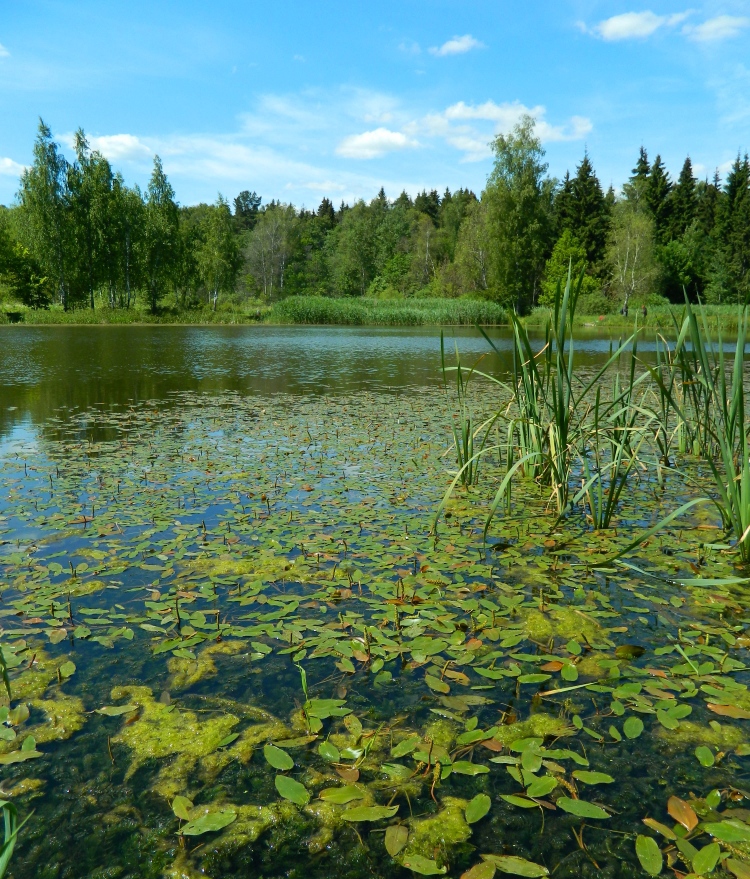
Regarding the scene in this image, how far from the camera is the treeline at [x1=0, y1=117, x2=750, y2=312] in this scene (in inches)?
1342

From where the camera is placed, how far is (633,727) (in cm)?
189

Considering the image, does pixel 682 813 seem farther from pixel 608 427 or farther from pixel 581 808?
pixel 608 427

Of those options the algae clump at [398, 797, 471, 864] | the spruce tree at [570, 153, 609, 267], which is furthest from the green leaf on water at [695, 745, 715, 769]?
the spruce tree at [570, 153, 609, 267]

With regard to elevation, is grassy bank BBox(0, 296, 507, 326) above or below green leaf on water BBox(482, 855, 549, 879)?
above

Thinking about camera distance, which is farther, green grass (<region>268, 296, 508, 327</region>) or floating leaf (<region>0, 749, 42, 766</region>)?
green grass (<region>268, 296, 508, 327</region>)

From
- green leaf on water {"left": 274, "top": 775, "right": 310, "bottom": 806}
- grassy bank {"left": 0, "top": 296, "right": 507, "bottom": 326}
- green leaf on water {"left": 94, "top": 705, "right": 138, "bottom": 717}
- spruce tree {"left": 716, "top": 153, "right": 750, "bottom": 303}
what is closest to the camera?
green leaf on water {"left": 274, "top": 775, "right": 310, "bottom": 806}

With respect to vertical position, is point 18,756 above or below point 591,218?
below

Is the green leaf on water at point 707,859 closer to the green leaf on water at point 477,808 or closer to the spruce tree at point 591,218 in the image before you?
the green leaf on water at point 477,808

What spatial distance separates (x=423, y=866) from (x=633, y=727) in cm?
86

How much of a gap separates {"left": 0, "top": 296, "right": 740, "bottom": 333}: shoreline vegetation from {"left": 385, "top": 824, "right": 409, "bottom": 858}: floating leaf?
101ft

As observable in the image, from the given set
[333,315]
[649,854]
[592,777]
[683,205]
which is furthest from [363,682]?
[683,205]

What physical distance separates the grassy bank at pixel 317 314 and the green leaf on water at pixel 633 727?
3087cm

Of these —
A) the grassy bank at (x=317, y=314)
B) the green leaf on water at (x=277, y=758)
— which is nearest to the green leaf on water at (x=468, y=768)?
the green leaf on water at (x=277, y=758)

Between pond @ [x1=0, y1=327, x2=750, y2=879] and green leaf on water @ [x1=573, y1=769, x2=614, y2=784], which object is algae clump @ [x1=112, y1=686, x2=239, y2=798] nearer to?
pond @ [x1=0, y1=327, x2=750, y2=879]
